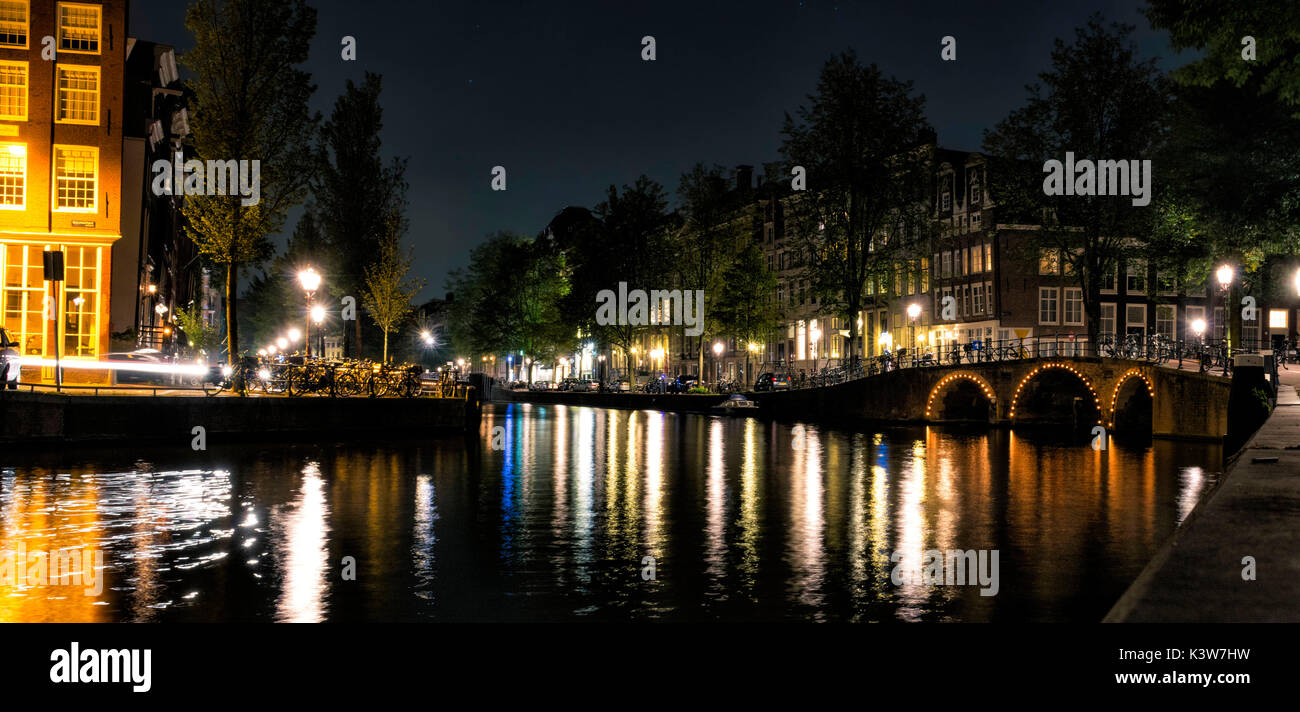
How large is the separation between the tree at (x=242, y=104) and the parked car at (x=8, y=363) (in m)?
9.21

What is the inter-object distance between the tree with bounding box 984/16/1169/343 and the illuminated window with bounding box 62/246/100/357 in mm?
42226

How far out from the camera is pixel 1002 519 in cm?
1866

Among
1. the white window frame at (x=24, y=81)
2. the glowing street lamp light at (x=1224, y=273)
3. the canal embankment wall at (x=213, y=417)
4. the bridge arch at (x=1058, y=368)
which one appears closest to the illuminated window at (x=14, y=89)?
the white window frame at (x=24, y=81)

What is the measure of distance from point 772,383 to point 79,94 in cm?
4780

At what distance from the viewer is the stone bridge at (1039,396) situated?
41281 mm

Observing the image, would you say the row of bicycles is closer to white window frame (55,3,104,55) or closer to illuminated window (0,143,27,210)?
illuminated window (0,143,27,210)

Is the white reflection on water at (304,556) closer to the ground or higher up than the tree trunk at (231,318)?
closer to the ground

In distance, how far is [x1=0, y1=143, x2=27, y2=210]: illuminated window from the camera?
40312 millimetres

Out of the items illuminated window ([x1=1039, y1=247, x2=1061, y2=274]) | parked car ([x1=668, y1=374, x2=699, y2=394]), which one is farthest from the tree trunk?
parked car ([x1=668, y1=374, x2=699, y2=394])

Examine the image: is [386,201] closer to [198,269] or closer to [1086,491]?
[198,269]

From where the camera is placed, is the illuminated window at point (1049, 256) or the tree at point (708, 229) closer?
the illuminated window at point (1049, 256)

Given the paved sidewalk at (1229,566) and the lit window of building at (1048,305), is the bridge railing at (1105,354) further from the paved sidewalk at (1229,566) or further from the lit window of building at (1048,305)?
the paved sidewalk at (1229,566)

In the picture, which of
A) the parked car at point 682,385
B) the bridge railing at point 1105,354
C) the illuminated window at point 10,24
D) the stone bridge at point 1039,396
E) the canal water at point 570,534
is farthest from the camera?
the parked car at point 682,385
